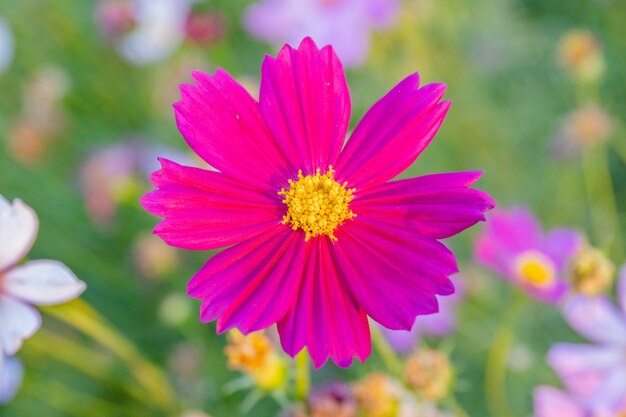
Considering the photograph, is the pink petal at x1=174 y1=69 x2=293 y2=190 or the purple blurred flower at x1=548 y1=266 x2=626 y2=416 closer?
the pink petal at x1=174 y1=69 x2=293 y2=190

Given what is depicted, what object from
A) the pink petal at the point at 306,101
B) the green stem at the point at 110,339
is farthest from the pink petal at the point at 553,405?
the green stem at the point at 110,339

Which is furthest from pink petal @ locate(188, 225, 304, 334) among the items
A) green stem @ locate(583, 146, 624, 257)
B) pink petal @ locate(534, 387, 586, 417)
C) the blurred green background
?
green stem @ locate(583, 146, 624, 257)

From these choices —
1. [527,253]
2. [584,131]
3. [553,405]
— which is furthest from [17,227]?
[584,131]

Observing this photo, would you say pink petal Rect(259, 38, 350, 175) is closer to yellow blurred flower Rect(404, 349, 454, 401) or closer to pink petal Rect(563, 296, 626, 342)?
yellow blurred flower Rect(404, 349, 454, 401)

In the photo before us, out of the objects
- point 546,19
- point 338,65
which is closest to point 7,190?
point 338,65

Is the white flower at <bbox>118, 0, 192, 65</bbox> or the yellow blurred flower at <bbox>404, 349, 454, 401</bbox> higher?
the white flower at <bbox>118, 0, 192, 65</bbox>

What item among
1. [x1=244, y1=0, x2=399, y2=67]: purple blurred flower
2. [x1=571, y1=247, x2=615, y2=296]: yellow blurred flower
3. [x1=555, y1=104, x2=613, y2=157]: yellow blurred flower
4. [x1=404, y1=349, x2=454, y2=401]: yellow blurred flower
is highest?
[x1=244, y1=0, x2=399, y2=67]: purple blurred flower

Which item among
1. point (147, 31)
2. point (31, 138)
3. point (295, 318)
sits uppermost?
point (147, 31)

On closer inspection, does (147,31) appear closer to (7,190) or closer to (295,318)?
(7,190)
